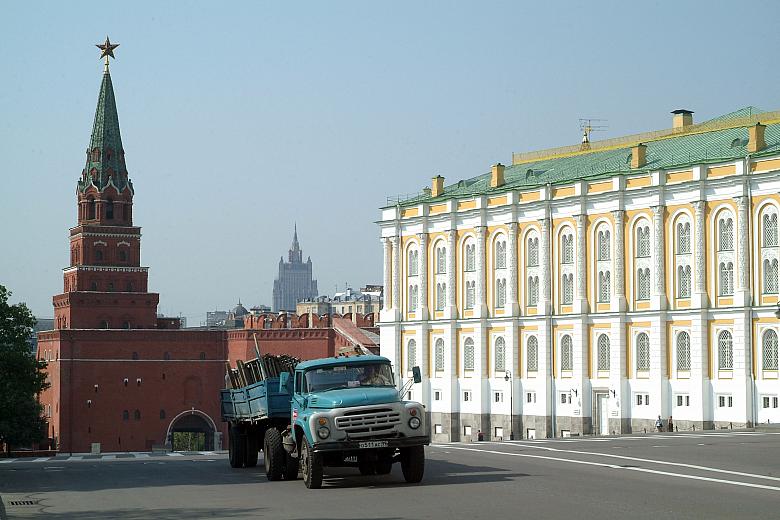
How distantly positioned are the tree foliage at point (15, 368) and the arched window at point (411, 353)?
27692 millimetres

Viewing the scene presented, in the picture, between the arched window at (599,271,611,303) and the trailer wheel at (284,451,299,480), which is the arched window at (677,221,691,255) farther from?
the trailer wheel at (284,451,299,480)

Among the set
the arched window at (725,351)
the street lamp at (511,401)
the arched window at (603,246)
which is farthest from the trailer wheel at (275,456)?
the street lamp at (511,401)

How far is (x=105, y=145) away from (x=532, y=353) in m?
73.8

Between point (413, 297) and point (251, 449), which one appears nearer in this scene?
point (251, 449)

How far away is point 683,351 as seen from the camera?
8069 centimetres

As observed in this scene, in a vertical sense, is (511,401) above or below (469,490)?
below

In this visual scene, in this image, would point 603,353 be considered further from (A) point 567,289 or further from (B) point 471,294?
(B) point 471,294

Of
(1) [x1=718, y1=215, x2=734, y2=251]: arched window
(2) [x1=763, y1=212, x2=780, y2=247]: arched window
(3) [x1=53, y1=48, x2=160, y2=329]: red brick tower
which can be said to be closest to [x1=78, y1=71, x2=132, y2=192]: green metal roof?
(3) [x1=53, y1=48, x2=160, y2=329]: red brick tower

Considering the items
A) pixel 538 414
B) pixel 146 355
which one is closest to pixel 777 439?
pixel 538 414

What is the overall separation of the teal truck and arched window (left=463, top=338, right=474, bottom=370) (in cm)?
6205

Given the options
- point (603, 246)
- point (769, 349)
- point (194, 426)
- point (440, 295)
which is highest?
point (603, 246)

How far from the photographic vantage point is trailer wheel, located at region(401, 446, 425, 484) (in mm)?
30266

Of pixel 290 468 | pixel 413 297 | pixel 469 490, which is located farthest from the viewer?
pixel 413 297

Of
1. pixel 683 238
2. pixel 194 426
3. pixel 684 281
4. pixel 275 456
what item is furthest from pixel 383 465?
pixel 194 426
